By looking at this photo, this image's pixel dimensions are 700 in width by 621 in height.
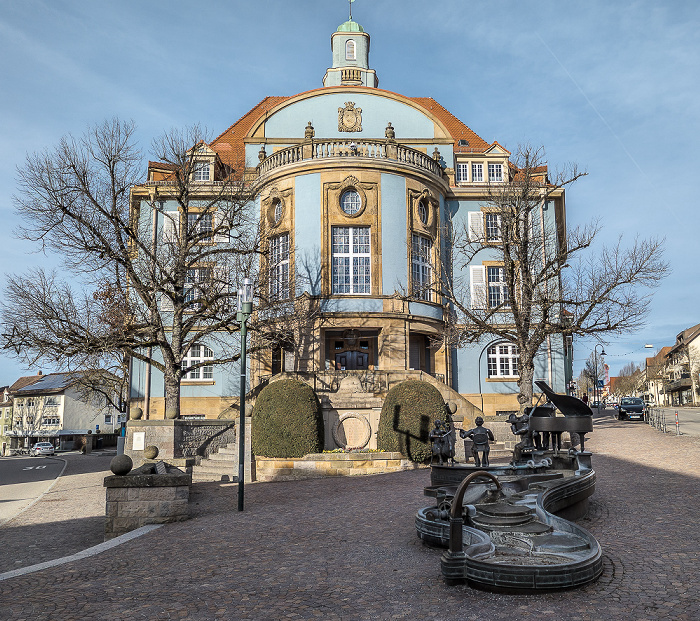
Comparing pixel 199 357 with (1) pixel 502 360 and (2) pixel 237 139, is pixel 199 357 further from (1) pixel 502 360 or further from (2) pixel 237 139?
(1) pixel 502 360

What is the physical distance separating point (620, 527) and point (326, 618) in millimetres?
5672

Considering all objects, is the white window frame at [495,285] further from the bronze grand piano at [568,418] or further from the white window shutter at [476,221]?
the bronze grand piano at [568,418]

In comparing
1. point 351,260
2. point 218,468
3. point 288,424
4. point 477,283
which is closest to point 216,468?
point 218,468

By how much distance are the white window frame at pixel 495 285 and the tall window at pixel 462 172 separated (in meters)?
4.99

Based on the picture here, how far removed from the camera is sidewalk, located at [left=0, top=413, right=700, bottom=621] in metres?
5.86

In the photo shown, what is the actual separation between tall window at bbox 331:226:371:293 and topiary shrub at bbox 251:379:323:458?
26.3 ft

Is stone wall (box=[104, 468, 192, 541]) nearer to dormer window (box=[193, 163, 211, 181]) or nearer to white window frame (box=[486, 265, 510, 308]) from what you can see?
white window frame (box=[486, 265, 510, 308])

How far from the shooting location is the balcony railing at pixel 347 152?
27781 millimetres

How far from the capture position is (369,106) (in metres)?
32.3

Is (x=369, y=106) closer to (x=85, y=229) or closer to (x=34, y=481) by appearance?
(x=85, y=229)

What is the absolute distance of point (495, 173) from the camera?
34250 mm

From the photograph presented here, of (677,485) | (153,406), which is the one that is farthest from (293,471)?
(153,406)

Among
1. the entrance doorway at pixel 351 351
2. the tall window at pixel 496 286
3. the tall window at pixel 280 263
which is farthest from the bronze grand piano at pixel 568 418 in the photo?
the tall window at pixel 496 286

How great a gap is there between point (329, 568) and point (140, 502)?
17.2 ft
